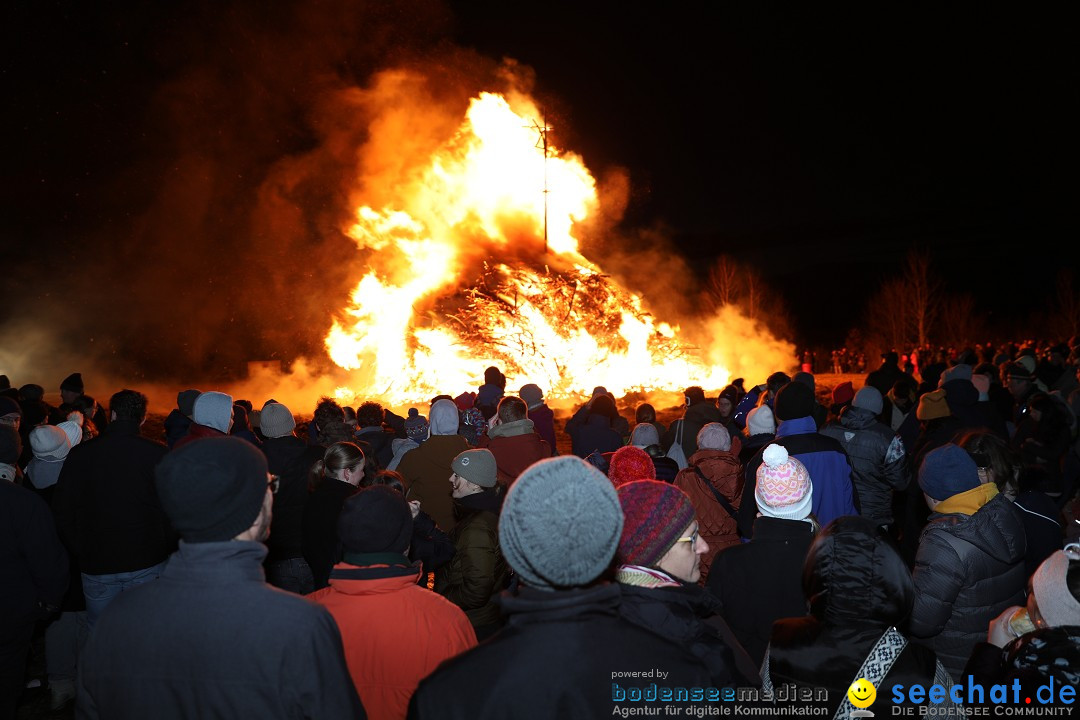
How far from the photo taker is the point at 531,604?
1838 millimetres

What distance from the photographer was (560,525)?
1857 millimetres

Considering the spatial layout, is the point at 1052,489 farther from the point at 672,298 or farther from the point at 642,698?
the point at 672,298

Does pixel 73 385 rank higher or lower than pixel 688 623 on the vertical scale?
higher

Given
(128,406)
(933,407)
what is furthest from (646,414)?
(128,406)

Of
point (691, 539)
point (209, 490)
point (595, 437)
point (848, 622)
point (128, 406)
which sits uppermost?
point (128, 406)

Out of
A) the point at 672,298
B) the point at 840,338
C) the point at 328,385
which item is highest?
the point at 840,338

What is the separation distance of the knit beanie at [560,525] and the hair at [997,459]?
3237mm

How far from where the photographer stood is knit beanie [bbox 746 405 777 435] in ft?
21.3

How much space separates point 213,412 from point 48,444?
4.69 feet

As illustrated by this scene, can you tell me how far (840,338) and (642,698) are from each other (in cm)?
7466

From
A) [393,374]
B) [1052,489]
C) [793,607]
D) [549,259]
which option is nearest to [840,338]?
[549,259]

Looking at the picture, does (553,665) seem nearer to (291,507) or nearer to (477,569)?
(477,569)

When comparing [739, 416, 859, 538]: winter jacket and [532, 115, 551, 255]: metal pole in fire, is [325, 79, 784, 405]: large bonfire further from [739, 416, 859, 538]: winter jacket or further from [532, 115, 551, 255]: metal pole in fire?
[739, 416, 859, 538]: winter jacket

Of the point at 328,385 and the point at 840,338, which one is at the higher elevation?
the point at 840,338
